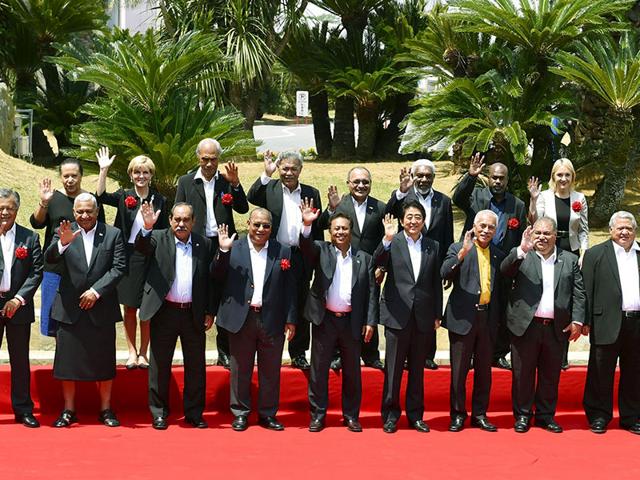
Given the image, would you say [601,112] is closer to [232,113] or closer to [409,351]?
[232,113]

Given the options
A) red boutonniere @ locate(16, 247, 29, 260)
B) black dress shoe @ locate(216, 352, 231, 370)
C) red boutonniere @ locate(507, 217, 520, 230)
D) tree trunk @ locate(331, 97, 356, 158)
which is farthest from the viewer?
tree trunk @ locate(331, 97, 356, 158)

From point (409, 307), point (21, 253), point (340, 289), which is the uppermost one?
point (21, 253)

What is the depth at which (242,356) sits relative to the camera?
23.5 feet

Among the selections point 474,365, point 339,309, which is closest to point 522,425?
point 474,365

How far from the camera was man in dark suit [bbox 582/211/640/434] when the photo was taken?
7246mm

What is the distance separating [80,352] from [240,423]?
119 centimetres

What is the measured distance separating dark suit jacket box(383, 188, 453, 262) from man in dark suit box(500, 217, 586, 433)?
65 cm

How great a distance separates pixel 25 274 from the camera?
697cm

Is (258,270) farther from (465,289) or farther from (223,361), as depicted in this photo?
(465,289)

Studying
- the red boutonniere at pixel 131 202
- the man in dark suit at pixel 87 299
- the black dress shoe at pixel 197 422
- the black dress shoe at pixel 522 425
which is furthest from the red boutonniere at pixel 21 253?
the black dress shoe at pixel 522 425

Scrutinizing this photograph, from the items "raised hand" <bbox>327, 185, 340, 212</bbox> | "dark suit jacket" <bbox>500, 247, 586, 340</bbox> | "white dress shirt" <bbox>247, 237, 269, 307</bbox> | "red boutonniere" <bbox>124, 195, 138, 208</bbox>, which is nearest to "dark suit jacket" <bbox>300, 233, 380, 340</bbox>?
"white dress shirt" <bbox>247, 237, 269, 307</bbox>

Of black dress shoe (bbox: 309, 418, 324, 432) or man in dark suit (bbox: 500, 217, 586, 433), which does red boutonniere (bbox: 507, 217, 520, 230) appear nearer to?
man in dark suit (bbox: 500, 217, 586, 433)

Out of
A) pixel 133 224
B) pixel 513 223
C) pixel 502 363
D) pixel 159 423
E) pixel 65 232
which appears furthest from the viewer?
pixel 502 363

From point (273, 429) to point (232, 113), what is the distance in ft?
20.8
